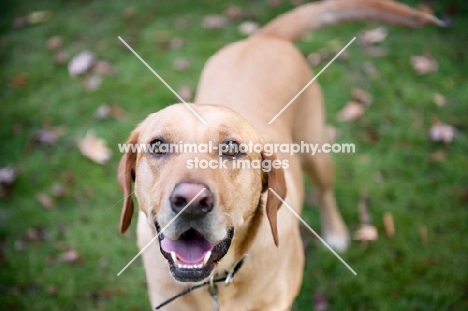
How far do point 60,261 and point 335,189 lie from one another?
250cm

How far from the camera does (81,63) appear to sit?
5.61 meters

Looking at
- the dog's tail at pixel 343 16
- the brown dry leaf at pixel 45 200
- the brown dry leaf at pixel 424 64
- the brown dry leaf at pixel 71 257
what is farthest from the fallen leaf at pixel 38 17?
the brown dry leaf at pixel 424 64

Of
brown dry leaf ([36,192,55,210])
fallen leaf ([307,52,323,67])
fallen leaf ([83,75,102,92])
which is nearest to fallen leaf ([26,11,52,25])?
fallen leaf ([83,75,102,92])

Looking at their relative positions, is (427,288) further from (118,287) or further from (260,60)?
(118,287)

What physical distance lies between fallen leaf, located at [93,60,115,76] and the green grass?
93mm

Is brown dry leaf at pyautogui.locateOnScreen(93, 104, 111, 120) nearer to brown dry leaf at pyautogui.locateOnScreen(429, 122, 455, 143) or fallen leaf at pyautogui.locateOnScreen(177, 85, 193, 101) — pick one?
fallen leaf at pyautogui.locateOnScreen(177, 85, 193, 101)

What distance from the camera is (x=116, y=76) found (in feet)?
17.9

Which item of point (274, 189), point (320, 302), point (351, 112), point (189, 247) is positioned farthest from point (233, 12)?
point (189, 247)

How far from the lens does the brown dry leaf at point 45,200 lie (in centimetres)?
415

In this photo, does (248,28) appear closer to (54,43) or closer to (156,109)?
(156,109)

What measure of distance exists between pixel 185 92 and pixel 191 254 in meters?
3.28

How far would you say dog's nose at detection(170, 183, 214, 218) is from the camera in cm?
179

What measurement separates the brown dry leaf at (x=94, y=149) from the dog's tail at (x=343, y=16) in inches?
81.1

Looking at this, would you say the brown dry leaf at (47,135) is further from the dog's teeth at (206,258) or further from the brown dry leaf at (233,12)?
the dog's teeth at (206,258)
